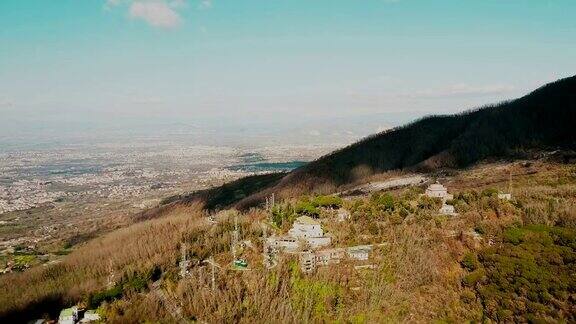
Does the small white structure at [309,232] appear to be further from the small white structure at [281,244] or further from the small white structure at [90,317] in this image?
the small white structure at [90,317]

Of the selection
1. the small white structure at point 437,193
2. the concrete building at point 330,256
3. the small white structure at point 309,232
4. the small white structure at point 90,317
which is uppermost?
the small white structure at point 437,193

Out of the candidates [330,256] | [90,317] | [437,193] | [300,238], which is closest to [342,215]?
[300,238]

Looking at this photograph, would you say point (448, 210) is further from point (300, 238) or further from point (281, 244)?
point (281, 244)

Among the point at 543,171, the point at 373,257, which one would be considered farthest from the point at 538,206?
the point at 543,171

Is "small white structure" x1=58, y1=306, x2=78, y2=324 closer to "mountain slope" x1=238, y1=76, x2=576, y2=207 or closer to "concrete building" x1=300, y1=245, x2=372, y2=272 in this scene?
"concrete building" x1=300, y1=245, x2=372, y2=272

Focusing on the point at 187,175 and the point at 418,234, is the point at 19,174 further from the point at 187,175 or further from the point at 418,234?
the point at 418,234

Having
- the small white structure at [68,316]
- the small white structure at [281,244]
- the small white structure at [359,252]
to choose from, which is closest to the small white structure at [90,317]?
the small white structure at [68,316]

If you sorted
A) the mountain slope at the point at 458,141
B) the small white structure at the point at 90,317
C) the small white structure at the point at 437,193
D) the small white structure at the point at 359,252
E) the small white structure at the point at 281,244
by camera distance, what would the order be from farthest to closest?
the mountain slope at the point at 458,141, the small white structure at the point at 437,193, the small white structure at the point at 281,244, the small white structure at the point at 359,252, the small white structure at the point at 90,317
